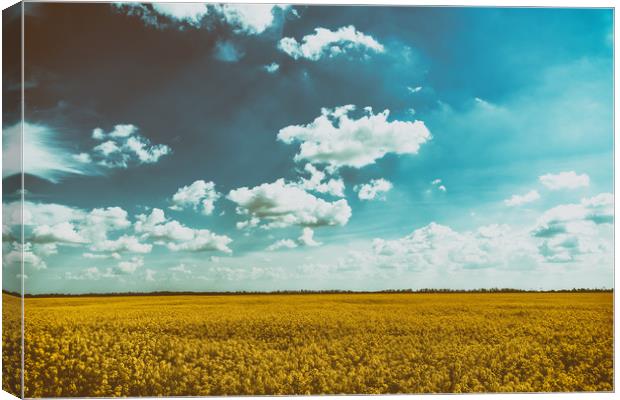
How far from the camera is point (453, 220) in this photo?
9.50 m

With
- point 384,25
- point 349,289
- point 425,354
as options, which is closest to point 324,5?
point 384,25

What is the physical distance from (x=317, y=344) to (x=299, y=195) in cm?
196

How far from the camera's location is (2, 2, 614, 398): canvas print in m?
9.08

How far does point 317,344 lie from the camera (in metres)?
9.51

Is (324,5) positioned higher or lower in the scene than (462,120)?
higher

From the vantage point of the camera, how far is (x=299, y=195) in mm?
9445

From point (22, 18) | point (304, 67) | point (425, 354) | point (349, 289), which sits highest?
point (22, 18)

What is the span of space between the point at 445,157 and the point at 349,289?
7.04 ft

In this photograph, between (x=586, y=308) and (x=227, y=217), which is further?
(x=586, y=308)

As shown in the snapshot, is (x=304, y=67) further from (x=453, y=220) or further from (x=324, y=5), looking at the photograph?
(x=453, y=220)

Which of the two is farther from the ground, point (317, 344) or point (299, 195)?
point (299, 195)

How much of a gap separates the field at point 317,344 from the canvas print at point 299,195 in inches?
1.1

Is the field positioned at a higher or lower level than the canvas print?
lower

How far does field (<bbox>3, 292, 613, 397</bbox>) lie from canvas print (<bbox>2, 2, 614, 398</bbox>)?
0.03 meters
